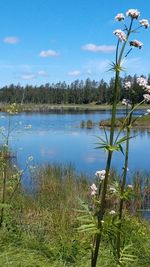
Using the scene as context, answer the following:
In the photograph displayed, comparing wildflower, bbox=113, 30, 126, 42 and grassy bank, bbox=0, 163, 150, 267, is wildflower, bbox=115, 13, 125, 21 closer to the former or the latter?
wildflower, bbox=113, 30, 126, 42

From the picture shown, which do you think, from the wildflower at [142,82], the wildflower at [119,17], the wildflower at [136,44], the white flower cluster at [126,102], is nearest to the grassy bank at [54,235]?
the white flower cluster at [126,102]

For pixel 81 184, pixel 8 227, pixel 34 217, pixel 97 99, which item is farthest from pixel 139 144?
pixel 97 99

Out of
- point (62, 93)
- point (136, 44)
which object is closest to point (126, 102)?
point (136, 44)

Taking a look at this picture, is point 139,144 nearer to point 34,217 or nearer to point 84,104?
point 34,217

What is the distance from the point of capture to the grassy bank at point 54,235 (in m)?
5.77

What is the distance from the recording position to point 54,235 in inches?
324

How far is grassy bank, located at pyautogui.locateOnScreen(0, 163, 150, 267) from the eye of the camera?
18.9ft

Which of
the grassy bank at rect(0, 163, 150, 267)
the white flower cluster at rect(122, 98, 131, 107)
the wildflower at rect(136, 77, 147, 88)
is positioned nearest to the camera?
the wildflower at rect(136, 77, 147, 88)

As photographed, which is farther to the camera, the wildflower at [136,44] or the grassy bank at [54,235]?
the grassy bank at [54,235]

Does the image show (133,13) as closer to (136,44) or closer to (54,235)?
(136,44)

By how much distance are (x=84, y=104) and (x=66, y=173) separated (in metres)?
147

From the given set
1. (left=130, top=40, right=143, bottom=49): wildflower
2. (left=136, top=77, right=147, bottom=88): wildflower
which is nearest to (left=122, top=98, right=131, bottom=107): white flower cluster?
(left=136, top=77, right=147, bottom=88): wildflower

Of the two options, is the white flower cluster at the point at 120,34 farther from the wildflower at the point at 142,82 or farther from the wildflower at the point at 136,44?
the wildflower at the point at 142,82

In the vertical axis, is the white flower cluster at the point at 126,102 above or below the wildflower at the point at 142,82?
below
